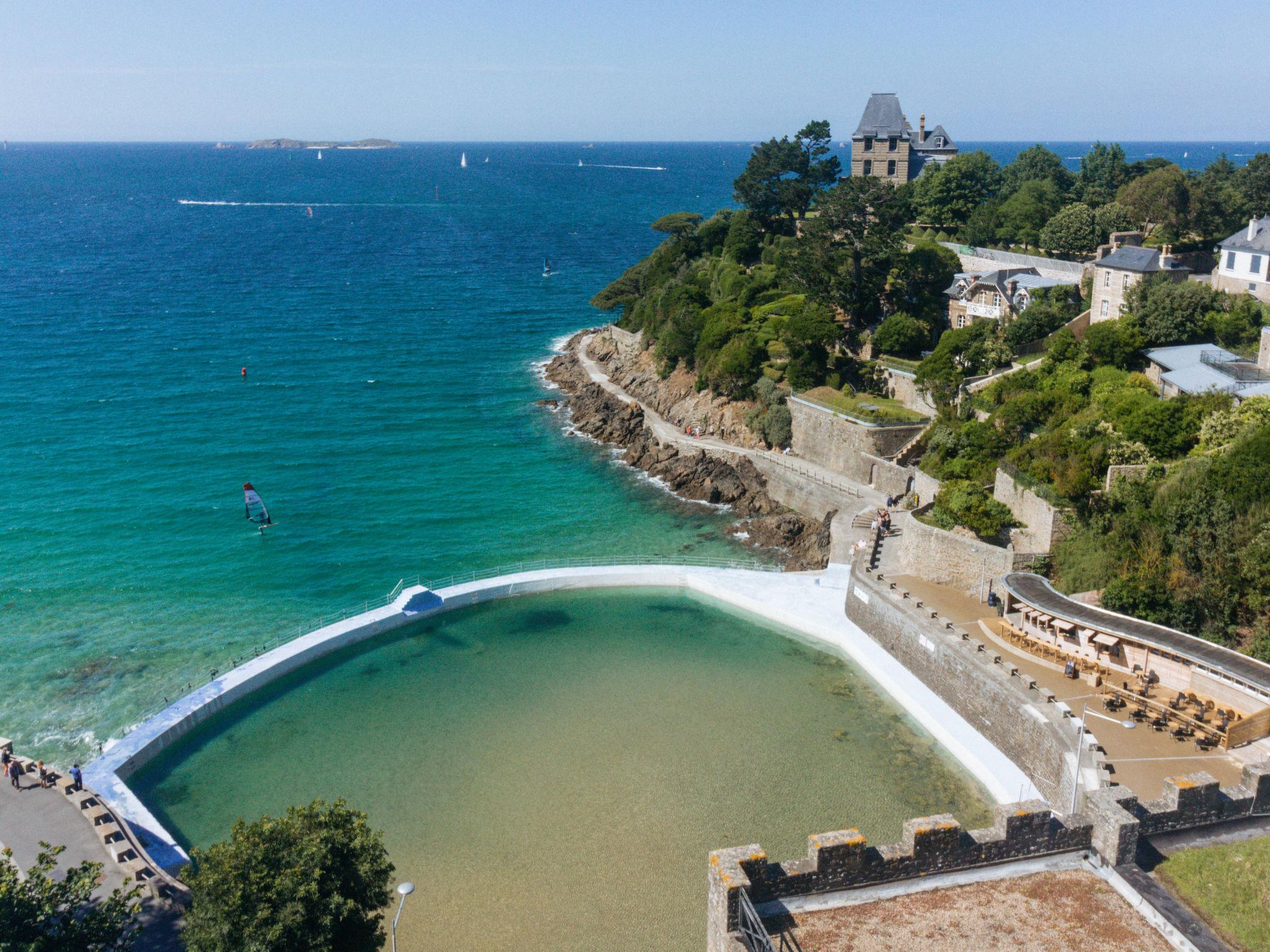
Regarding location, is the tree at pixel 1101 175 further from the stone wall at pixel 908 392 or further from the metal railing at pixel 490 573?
the metal railing at pixel 490 573

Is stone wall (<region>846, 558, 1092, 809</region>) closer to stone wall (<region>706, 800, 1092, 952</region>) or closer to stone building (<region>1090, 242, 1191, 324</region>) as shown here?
stone wall (<region>706, 800, 1092, 952</region>)

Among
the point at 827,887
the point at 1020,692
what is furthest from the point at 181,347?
the point at 827,887

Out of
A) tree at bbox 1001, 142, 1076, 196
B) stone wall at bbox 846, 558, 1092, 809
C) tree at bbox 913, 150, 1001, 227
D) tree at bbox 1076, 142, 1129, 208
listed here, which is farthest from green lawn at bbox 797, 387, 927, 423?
tree at bbox 1001, 142, 1076, 196

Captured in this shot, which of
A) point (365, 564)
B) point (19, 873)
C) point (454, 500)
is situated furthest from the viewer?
point (454, 500)

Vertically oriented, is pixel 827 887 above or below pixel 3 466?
above

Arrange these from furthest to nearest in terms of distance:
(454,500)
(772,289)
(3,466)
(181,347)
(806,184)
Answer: (181,347) → (806,184) → (772,289) → (3,466) → (454,500)

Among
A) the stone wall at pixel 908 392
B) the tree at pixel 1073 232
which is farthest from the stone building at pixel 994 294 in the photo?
the tree at pixel 1073 232

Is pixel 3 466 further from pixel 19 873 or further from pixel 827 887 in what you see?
pixel 827 887
